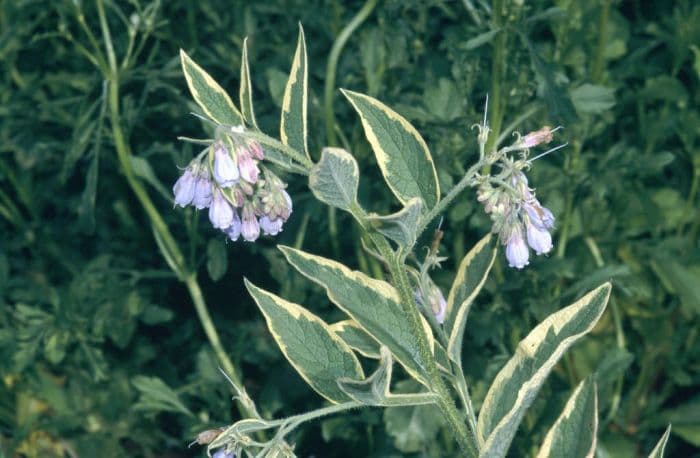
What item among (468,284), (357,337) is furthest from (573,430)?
(357,337)

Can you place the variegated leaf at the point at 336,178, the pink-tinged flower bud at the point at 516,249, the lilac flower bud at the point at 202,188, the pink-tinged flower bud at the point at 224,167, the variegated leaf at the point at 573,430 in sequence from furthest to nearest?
the variegated leaf at the point at 573,430 → the pink-tinged flower bud at the point at 516,249 → the lilac flower bud at the point at 202,188 → the pink-tinged flower bud at the point at 224,167 → the variegated leaf at the point at 336,178

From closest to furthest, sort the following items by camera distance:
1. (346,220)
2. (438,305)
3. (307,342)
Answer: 1. (307,342)
2. (438,305)
3. (346,220)

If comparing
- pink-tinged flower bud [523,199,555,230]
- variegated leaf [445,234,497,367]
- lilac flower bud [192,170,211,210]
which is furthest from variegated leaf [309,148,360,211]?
variegated leaf [445,234,497,367]

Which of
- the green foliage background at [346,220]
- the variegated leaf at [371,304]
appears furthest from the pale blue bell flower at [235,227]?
the green foliage background at [346,220]

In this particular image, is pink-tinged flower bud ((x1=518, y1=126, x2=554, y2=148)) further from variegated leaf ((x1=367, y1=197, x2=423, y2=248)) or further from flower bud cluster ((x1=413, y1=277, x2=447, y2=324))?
flower bud cluster ((x1=413, y1=277, x2=447, y2=324))

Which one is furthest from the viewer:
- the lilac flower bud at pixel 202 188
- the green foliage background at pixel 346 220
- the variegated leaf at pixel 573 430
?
the green foliage background at pixel 346 220

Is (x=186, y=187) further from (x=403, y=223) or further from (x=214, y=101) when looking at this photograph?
(x=403, y=223)

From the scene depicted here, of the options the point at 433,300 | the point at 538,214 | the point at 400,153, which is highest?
the point at 400,153

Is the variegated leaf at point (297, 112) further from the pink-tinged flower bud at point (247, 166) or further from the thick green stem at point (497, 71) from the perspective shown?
the thick green stem at point (497, 71)
